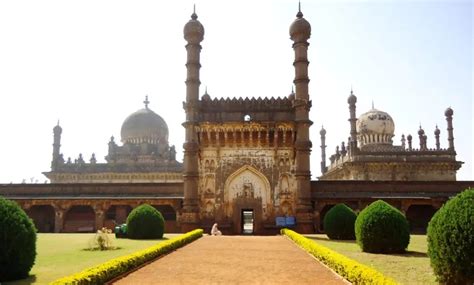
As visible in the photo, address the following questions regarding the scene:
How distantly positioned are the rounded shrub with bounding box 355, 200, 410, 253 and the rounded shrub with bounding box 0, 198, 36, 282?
383 inches

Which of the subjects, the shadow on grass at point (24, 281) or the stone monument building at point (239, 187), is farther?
the stone monument building at point (239, 187)

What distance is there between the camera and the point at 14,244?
8.97 m

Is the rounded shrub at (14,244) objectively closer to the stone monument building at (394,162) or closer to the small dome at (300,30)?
the small dome at (300,30)

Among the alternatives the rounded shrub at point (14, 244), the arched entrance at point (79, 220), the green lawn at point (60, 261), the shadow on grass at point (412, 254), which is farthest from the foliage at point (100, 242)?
the arched entrance at point (79, 220)

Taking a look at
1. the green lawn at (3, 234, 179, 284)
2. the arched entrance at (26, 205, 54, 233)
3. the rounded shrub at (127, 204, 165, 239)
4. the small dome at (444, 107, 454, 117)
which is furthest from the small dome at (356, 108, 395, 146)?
the green lawn at (3, 234, 179, 284)

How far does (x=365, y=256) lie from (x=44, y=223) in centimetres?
2271

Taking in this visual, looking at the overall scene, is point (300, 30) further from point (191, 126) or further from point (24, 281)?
point (24, 281)

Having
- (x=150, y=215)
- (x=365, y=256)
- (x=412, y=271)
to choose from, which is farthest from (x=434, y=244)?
(x=150, y=215)

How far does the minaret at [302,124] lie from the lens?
25.5m

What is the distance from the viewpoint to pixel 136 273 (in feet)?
35.1

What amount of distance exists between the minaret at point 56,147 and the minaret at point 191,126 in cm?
2577

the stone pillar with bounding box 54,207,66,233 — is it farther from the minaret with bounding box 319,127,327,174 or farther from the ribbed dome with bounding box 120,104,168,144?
the minaret with bounding box 319,127,327,174

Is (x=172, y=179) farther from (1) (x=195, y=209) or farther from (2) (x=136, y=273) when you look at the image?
(2) (x=136, y=273)

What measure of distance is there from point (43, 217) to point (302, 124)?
17.3m
